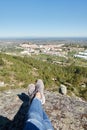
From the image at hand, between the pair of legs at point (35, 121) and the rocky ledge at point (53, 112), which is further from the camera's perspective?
the rocky ledge at point (53, 112)

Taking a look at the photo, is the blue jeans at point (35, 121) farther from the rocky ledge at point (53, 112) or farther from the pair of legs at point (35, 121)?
the rocky ledge at point (53, 112)

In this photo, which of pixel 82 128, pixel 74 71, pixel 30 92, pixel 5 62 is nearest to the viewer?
pixel 82 128

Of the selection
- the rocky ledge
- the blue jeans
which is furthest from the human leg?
the rocky ledge

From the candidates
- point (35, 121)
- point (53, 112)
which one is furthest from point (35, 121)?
point (53, 112)

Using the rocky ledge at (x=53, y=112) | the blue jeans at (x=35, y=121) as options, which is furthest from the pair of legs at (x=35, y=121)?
the rocky ledge at (x=53, y=112)

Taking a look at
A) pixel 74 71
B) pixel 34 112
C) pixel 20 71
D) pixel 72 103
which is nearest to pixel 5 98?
pixel 72 103

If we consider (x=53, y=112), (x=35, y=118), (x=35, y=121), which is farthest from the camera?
(x=53, y=112)

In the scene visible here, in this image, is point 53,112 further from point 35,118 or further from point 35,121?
point 35,121

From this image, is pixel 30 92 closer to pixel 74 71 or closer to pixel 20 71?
pixel 20 71
